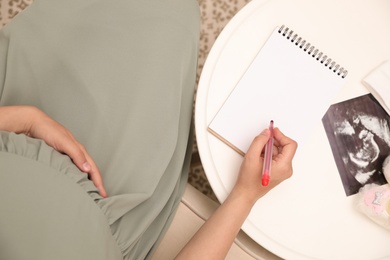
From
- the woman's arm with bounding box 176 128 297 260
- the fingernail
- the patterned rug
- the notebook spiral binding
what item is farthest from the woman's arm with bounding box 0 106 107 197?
the patterned rug

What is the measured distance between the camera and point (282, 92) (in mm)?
726

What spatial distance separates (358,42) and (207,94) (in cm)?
32

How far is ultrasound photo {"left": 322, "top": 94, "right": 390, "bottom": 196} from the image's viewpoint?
710 mm

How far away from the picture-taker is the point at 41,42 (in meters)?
0.78

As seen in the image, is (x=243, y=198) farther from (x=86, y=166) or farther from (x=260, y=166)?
(x=86, y=166)

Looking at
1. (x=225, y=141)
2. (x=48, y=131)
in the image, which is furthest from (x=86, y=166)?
(x=225, y=141)

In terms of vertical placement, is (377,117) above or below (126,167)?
above

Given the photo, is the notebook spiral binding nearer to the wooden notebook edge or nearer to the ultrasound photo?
the ultrasound photo

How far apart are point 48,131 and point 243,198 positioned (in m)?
0.37

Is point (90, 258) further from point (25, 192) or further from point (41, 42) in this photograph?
point (41, 42)

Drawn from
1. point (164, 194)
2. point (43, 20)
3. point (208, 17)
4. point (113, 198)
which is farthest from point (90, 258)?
point (208, 17)

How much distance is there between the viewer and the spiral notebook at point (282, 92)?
0.71 metres

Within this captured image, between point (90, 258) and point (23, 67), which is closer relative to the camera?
point (90, 258)

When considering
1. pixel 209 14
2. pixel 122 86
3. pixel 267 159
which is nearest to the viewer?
pixel 267 159
